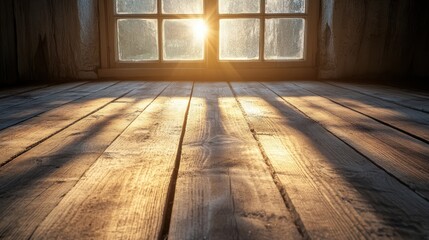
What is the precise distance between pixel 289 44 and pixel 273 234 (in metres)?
2.71

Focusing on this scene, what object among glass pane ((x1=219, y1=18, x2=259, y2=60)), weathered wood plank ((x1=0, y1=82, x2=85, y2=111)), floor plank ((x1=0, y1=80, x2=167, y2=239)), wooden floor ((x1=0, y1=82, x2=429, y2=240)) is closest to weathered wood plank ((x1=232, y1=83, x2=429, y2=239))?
wooden floor ((x1=0, y1=82, x2=429, y2=240))

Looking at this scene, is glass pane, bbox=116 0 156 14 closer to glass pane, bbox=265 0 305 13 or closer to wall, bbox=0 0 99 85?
wall, bbox=0 0 99 85

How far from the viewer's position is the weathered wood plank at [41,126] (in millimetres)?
918

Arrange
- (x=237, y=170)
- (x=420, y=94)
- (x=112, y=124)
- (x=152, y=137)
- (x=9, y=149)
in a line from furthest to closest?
(x=420, y=94), (x=112, y=124), (x=152, y=137), (x=9, y=149), (x=237, y=170)

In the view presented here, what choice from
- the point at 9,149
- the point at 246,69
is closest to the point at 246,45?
the point at 246,69

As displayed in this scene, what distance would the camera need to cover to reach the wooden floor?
50 cm

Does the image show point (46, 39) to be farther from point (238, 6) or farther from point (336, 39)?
point (336, 39)

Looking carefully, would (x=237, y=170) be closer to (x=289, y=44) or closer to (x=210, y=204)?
(x=210, y=204)

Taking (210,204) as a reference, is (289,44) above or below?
above

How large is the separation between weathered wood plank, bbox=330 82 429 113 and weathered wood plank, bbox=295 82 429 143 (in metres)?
0.05

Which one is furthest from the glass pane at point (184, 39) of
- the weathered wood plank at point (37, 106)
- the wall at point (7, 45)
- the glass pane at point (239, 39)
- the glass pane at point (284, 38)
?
the wall at point (7, 45)

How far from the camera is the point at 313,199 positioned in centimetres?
59

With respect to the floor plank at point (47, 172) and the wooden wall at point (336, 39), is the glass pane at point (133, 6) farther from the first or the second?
the floor plank at point (47, 172)

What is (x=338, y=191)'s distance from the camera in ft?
2.04
